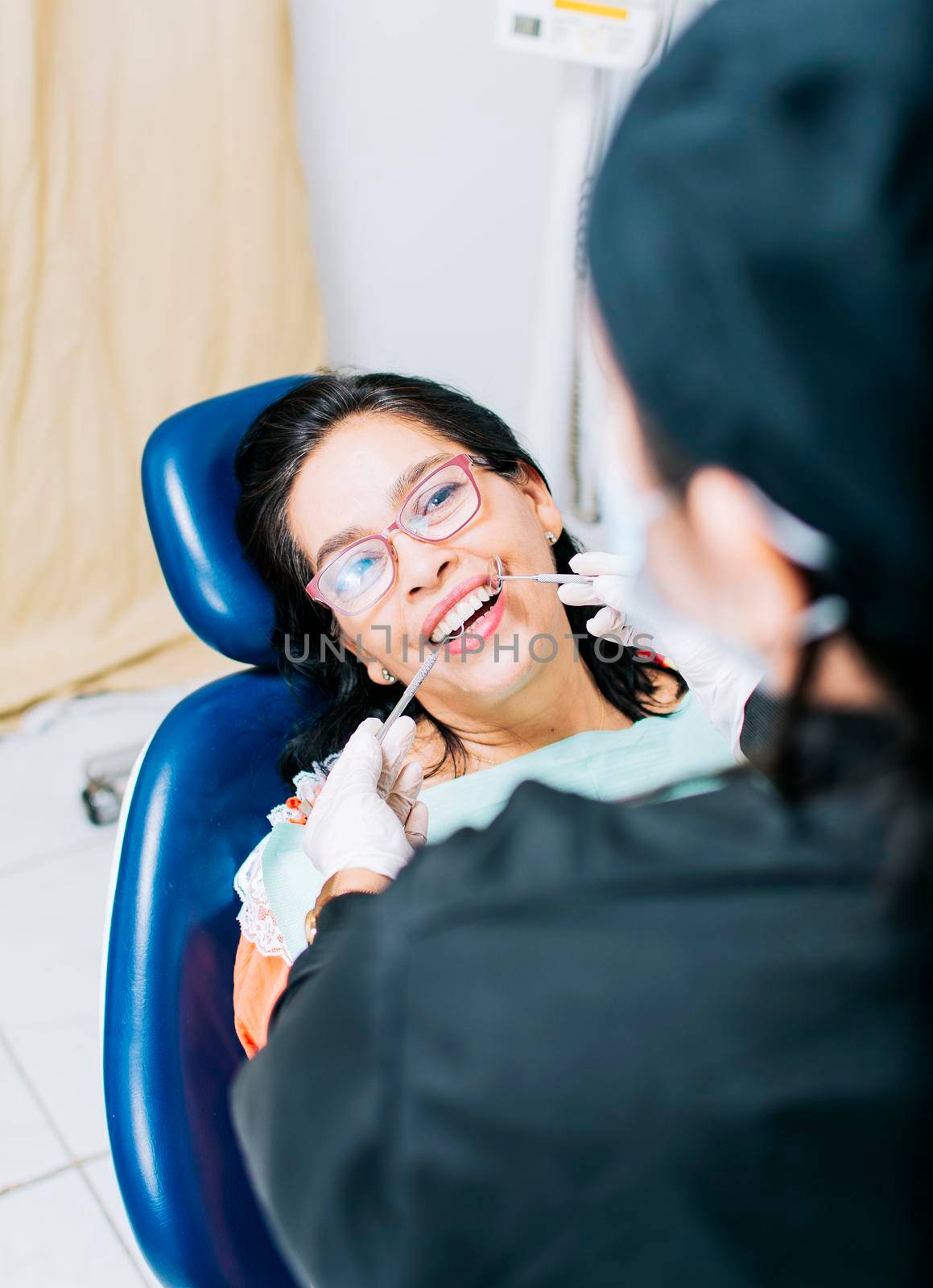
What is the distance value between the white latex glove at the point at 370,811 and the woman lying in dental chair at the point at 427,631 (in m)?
0.03

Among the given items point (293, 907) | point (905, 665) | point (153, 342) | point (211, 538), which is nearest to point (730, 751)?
point (293, 907)

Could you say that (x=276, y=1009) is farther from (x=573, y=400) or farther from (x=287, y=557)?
(x=573, y=400)

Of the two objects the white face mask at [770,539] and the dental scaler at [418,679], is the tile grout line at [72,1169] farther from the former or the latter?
the white face mask at [770,539]

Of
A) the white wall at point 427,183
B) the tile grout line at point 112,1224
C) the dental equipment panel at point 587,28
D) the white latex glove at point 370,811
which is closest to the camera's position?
the white latex glove at point 370,811

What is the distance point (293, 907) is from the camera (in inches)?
50.2

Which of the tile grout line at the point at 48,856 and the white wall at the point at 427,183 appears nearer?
the tile grout line at the point at 48,856

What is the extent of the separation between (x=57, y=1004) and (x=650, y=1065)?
5.57 ft

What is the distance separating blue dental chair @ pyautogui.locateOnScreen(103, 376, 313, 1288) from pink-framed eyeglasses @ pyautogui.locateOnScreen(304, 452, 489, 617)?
0.53 ft

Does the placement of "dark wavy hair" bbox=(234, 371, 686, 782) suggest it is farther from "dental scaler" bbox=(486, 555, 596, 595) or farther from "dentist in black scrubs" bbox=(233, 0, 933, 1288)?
"dentist in black scrubs" bbox=(233, 0, 933, 1288)

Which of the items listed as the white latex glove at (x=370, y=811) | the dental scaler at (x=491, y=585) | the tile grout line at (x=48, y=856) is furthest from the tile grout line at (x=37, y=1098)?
the dental scaler at (x=491, y=585)

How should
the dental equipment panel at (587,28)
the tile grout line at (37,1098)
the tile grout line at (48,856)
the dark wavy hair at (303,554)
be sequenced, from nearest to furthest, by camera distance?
the dark wavy hair at (303,554)
the tile grout line at (37,1098)
the dental equipment panel at (587,28)
the tile grout line at (48,856)

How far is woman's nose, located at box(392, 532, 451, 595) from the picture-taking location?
4.44ft

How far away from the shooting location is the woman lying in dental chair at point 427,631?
4.46 ft
